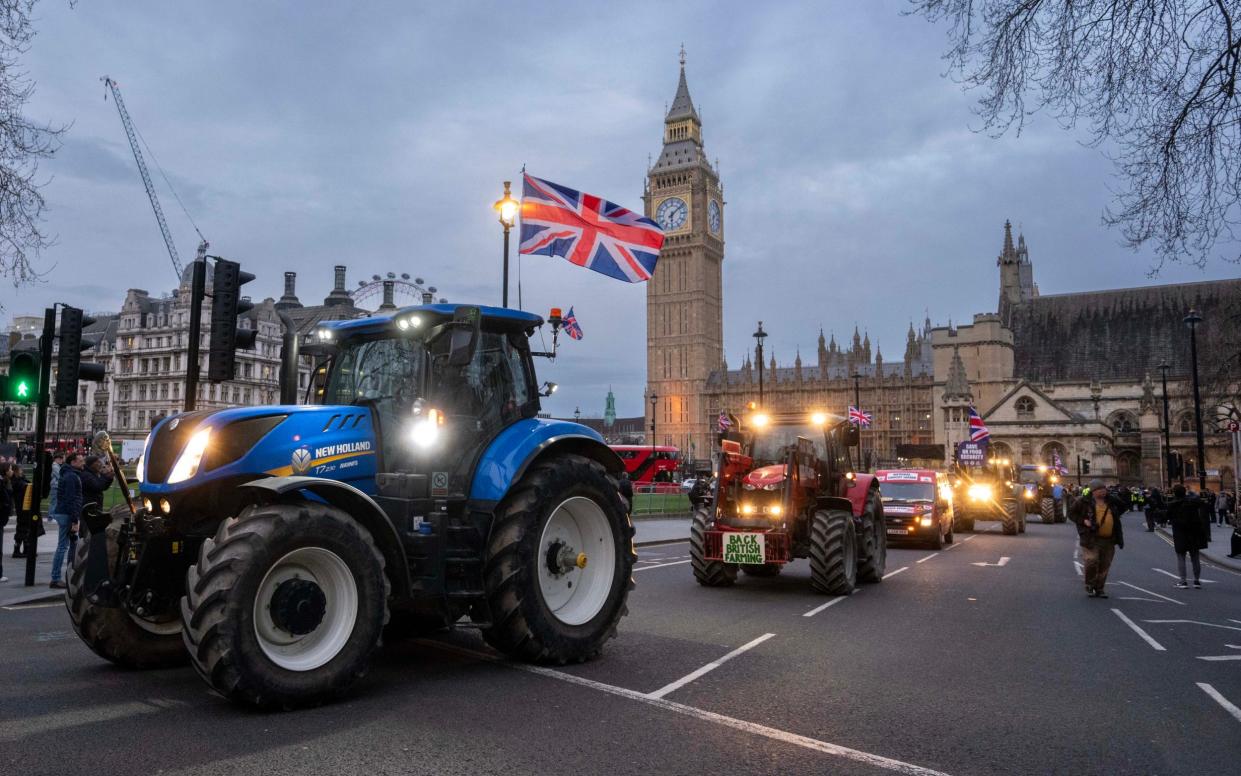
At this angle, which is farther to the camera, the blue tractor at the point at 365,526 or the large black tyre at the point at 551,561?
the large black tyre at the point at 551,561

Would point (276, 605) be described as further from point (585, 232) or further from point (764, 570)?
point (585, 232)

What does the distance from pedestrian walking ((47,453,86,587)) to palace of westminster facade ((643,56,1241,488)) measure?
37.8 metres

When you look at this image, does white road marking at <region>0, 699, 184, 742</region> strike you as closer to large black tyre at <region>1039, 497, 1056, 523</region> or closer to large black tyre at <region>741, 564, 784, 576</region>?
large black tyre at <region>741, 564, 784, 576</region>

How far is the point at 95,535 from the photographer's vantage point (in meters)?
5.87

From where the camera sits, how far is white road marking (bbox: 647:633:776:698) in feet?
20.3

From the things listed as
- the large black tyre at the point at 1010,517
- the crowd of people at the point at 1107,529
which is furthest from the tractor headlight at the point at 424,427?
the large black tyre at the point at 1010,517

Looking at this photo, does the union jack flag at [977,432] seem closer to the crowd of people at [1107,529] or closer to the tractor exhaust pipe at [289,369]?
the crowd of people at [1107,529]

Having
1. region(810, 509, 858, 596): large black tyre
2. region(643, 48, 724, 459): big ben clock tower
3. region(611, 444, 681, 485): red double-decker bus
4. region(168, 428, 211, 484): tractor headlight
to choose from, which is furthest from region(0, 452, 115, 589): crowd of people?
region(643, 48, 724, 459): big ben clock tower

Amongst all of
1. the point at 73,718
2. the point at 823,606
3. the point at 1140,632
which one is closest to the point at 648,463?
the point at 823,606

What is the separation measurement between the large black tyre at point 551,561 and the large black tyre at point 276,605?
3.70ft

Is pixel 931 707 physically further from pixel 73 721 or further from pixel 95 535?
pixel 95 535

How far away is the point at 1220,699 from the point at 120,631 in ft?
28.6

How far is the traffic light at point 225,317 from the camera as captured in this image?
984 centimetres

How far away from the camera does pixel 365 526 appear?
5.86m
